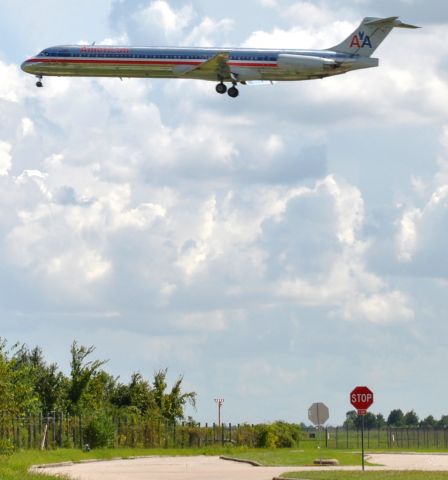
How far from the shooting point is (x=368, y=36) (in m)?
73.9

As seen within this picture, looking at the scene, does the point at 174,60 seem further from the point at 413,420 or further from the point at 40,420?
the point at 413,420

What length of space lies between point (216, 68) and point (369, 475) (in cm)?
3571

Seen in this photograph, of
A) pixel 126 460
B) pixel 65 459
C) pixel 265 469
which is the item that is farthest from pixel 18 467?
pixel 126 460

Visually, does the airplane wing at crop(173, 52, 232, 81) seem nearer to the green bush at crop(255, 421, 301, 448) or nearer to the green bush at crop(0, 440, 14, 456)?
the green bush at crop(255, 421, 301, 448)

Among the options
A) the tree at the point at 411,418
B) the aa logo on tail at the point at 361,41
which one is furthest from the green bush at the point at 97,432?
the tree at the point at 411,418

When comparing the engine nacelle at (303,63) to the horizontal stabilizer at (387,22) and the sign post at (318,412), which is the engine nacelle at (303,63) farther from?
the sign post at (318,412)

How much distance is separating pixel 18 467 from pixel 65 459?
1333 cm

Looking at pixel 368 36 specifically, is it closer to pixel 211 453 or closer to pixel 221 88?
pixel 221 88

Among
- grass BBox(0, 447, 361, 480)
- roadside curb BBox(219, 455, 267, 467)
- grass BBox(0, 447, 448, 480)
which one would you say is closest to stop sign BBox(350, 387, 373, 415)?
grass BBox(0, 447, 448, 480)

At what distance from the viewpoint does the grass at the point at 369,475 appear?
109 feet

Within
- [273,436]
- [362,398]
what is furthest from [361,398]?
[273,436]

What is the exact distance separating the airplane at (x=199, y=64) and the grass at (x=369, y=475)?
109ft

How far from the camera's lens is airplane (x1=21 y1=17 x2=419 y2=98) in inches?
2596

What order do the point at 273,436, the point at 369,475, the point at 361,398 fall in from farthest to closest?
the point at 273,436
the point at 361,398
the point at 369,475
